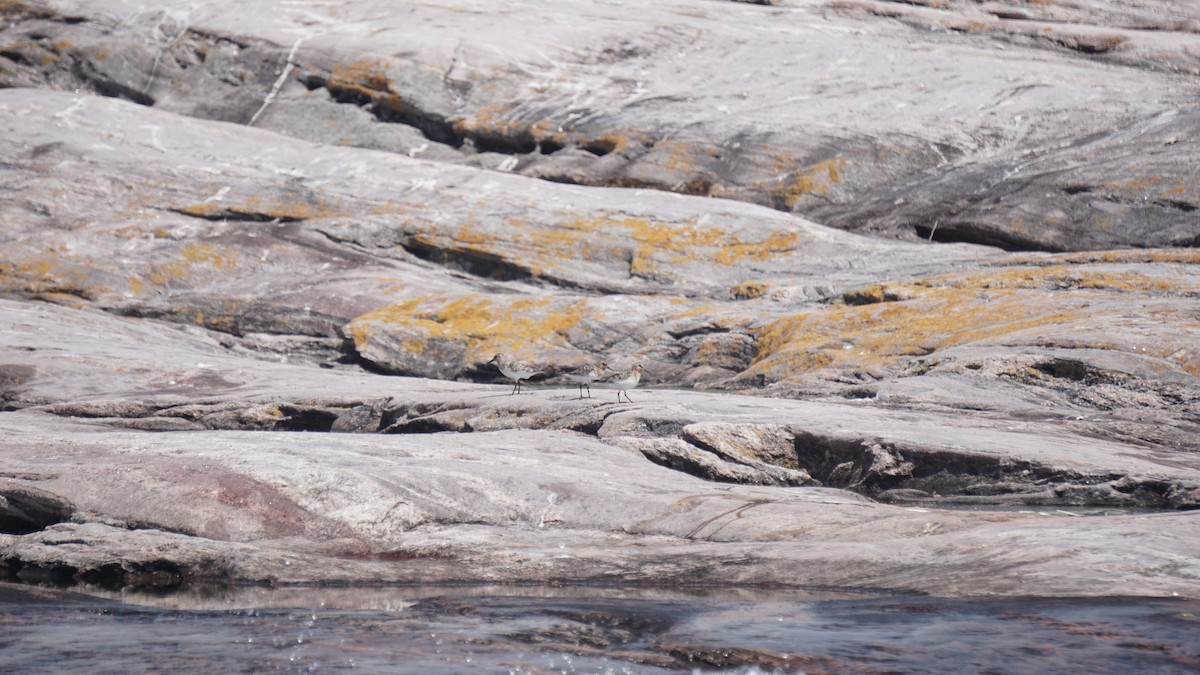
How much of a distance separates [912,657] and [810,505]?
4062 mm

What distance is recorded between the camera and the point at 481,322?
24.3 metres

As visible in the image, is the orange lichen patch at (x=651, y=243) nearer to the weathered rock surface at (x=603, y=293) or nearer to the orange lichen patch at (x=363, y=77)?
the weathered rock surface at (x=603, y=293)

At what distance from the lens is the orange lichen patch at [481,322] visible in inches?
931

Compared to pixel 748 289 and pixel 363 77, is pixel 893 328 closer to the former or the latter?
pixel 748 289

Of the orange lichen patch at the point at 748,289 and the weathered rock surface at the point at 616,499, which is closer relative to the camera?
the weathered rock surface at the point at 616,499

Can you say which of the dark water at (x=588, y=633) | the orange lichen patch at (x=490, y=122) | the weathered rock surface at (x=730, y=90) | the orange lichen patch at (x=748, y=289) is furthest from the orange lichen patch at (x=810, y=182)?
the dark water at (x=588, y=633)

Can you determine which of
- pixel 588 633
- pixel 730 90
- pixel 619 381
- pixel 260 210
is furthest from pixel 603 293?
pixel 588 633

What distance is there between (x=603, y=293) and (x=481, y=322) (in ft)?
10.6

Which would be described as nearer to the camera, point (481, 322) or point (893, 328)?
point (893, 328)

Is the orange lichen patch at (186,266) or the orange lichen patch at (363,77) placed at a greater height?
the orange lichen patch at (363,77)

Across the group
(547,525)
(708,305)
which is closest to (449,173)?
(708,305)

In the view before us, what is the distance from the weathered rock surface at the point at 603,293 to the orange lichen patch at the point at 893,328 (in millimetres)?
85

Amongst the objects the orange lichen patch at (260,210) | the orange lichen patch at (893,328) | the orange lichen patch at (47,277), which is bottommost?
the orange lichen patch at (47,277)

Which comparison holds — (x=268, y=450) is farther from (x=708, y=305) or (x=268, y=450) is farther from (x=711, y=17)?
(x=711, y=17)
